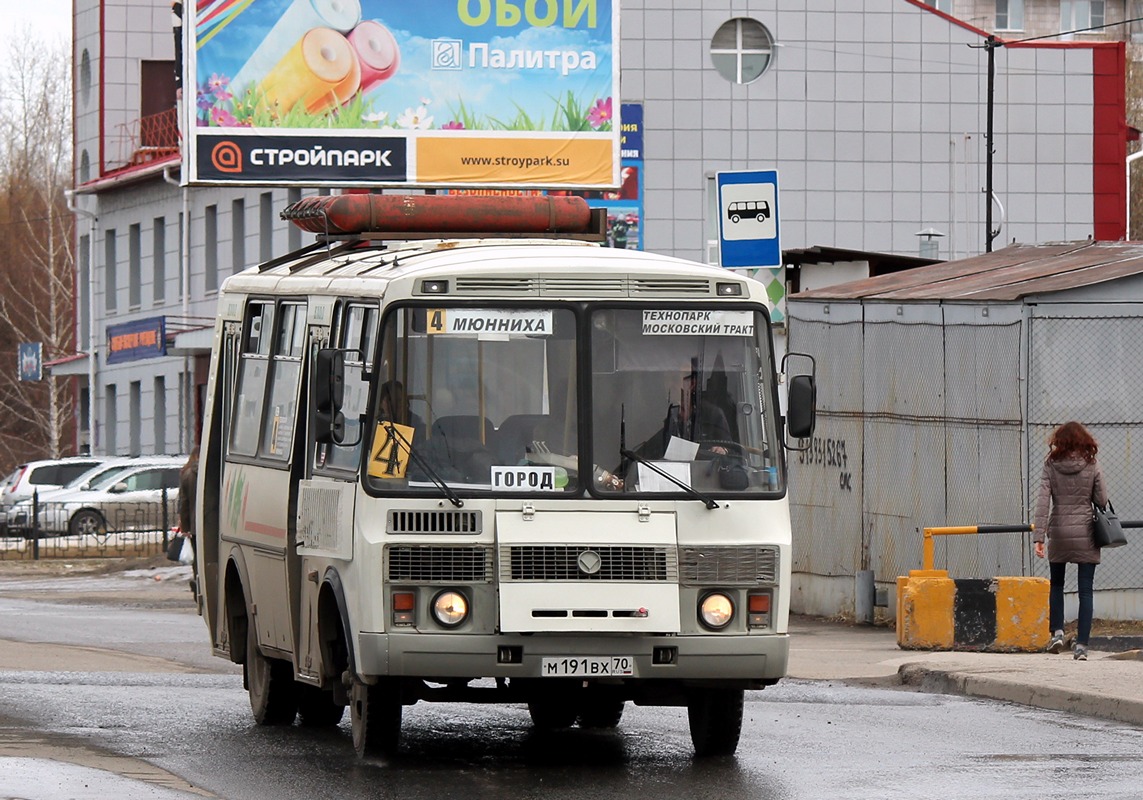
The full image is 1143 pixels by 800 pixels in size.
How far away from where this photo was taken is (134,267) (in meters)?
54.9

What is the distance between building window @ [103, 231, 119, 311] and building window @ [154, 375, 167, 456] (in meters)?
3.87

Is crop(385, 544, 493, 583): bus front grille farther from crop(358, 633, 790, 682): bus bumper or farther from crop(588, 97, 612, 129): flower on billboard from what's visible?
crop(588, 97, 612, 129): flower on billboard

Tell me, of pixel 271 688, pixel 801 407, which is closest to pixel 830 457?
pixel 271 688

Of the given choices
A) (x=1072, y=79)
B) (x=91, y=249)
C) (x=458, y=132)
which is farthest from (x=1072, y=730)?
(x=91, y=249)

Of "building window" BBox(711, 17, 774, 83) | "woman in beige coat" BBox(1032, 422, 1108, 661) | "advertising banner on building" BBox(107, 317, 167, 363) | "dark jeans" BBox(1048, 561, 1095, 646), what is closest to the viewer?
"dark jeans" BBox(1048, 561, 1095, 646)

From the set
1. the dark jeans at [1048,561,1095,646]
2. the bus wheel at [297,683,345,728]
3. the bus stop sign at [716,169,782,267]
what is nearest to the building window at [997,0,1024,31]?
the bus stop sign at [716,169,782,267]

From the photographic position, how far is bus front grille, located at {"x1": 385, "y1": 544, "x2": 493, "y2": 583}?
35.5 feet

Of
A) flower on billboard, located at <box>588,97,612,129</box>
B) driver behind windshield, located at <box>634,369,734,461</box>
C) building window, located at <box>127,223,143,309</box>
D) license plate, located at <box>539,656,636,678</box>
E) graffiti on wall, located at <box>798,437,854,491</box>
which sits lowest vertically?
license plate, located at <box>539,656,636,678</box>

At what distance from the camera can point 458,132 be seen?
30.5 meters

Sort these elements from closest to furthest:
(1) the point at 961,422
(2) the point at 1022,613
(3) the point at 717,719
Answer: (3) the point at 717,719
(2) the point at 1022,613
(1) the point at 961,422

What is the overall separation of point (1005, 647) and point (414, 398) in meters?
7.65

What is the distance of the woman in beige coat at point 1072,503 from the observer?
16.5m

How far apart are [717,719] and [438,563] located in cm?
174

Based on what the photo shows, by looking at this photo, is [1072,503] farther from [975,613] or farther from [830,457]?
[830,457]
